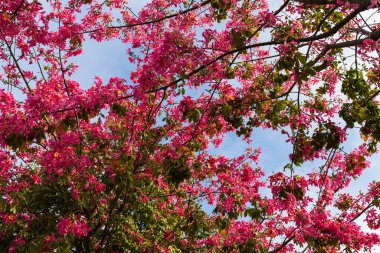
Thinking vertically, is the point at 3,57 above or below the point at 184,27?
above

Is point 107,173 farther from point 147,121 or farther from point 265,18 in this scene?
point 265,18

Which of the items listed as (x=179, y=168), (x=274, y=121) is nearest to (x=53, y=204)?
(x=179, y=168)

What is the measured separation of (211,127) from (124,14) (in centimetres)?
379

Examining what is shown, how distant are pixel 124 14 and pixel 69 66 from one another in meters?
2.08

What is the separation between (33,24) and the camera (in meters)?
8.18

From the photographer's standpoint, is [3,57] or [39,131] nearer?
[39,131]

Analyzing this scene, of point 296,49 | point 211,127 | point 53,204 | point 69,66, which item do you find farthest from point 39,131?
point 53,204

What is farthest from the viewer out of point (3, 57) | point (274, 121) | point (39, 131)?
point (3, 57)

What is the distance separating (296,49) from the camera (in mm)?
6605

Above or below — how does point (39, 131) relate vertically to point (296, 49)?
below

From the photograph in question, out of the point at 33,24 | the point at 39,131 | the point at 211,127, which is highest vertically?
the point at 33,24

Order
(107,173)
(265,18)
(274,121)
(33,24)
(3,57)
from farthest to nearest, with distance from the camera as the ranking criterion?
(107,173)
(3,57)
(274,121)
(33,24)
(265,18)

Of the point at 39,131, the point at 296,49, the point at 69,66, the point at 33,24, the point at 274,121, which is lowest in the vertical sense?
the point at 39,131

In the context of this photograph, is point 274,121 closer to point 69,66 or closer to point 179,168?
point 179,168
